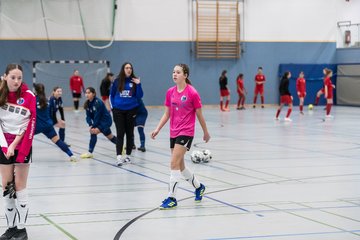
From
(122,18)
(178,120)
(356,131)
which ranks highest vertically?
(122,18)

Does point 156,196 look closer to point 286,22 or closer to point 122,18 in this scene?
point 122,18

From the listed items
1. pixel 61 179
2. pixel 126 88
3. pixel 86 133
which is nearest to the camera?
pixel 61 179

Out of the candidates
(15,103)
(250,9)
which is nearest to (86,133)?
(15,103)

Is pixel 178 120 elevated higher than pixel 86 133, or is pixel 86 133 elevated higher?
pixel 178 120

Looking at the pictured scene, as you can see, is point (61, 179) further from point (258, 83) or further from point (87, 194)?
point (258, 83)

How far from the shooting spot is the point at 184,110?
888 centimetres

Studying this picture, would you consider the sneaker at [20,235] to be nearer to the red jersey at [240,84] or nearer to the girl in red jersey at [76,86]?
the girl in red jersey at [76,86]

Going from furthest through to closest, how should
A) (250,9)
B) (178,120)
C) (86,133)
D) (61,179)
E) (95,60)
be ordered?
(250,9) → (95,60) → (86,133) → (61,179) → (178,120)

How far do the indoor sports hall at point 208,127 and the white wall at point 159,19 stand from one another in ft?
0.20

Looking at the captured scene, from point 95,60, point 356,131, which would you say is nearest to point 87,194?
point 356,131

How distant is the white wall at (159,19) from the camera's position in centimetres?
3272

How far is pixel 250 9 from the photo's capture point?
37.2m

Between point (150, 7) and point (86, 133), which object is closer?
point (86, 133)

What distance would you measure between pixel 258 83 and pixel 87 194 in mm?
27636
